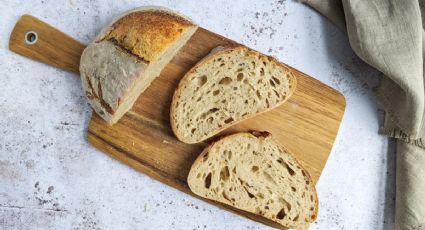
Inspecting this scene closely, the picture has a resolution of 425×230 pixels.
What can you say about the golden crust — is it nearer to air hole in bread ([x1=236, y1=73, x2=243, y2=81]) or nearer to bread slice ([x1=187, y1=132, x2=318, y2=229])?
air hole in bread ([x1=236, y1=73, x2=243, y2=81])

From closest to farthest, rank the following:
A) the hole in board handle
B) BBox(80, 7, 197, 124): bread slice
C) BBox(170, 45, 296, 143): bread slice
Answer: BBox(80, 7, 197, 124): bread slice, BBox(170, 45, 296, 143): bread slice, the hole in board handle

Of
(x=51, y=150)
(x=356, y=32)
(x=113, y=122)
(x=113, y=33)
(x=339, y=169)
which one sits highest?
(x=356, y=32)

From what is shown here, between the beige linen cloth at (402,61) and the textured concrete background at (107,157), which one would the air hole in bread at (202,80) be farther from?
the beige linen cloth at (402,61)

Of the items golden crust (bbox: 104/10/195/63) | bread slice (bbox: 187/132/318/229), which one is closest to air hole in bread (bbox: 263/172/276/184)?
bread slice (bbox: 187/132/318/229)

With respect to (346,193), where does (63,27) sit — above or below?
below

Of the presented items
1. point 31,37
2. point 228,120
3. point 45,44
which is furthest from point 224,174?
point 31,37

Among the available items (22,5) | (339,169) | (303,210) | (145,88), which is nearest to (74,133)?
(145,88)

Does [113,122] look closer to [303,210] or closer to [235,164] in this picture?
[235,164]
